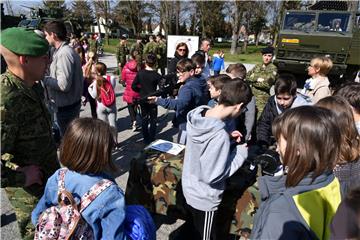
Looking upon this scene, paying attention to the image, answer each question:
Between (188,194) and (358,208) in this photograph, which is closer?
(358,208)

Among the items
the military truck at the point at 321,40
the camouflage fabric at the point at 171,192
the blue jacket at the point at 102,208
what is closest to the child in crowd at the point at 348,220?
the blue jacket at the point at 102,208

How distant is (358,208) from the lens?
0.83 m

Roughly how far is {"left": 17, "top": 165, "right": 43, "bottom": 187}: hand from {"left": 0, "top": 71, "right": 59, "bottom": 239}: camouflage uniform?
0.03 m

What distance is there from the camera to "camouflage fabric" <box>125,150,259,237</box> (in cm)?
250

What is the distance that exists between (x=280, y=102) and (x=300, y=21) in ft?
32.0

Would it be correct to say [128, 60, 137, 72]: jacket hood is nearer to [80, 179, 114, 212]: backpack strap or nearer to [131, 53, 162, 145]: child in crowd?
[131, 53, 162, 145]: child in crowd

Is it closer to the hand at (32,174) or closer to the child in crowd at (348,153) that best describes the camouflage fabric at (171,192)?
the child in crowd at (348,153)

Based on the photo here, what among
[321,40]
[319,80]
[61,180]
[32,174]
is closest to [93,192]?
[61,180]

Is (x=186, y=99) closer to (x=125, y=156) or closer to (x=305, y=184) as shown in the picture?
(x=125, y=156)

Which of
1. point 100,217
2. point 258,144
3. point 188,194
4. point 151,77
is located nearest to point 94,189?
point 100,217

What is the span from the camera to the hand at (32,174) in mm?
1980

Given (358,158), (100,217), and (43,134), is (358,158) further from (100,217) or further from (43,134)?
(43,134)

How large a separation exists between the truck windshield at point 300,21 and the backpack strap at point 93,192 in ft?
37.9

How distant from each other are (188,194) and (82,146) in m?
0.96
